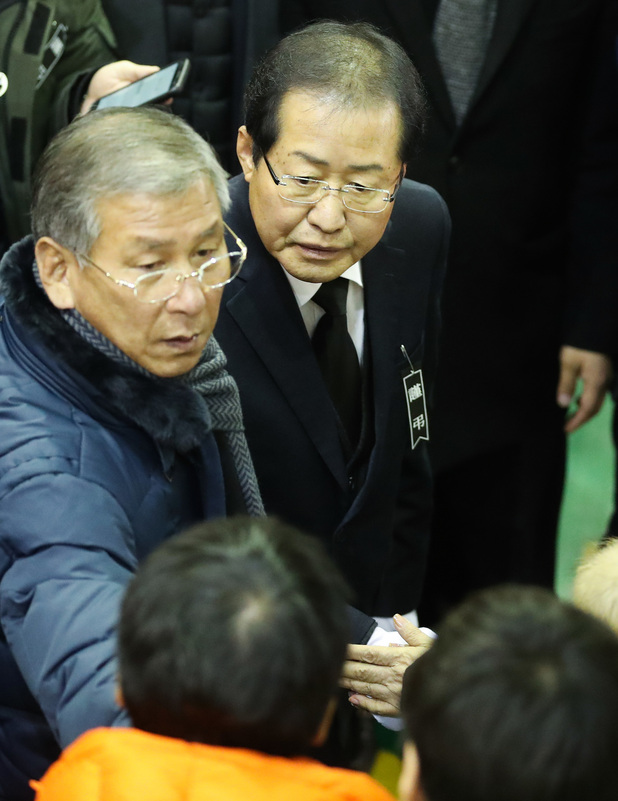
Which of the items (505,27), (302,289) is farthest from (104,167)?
(505,27)

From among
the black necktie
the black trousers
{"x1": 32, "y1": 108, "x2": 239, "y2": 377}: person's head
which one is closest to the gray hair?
{"x1": 32, "y1": 108, "x2": 239, "y2": 377}: person's head

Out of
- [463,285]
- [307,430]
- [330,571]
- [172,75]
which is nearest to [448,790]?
[330,571]

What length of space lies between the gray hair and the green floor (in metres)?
2.06

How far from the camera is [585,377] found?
2803mm

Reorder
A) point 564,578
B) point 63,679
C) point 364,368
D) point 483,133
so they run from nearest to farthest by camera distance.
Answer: point 63,679
point 364,368
point 483,133
point 564,578

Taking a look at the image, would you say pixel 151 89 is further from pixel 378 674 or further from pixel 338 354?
pixel 378 674

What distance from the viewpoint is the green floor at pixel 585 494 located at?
11.8 ft

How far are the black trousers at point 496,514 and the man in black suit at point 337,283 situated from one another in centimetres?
74

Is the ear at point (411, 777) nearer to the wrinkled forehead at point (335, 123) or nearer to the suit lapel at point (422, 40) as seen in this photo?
the wrinkled forehead at point (335, 123)

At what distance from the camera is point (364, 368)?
205 cm

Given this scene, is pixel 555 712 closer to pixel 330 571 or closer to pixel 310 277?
pixel 330 571

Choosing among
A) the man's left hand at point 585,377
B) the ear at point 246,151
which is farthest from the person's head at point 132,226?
the man's left hand at point 585,377

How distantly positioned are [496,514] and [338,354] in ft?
3.71

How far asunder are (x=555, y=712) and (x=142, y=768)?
36cm
